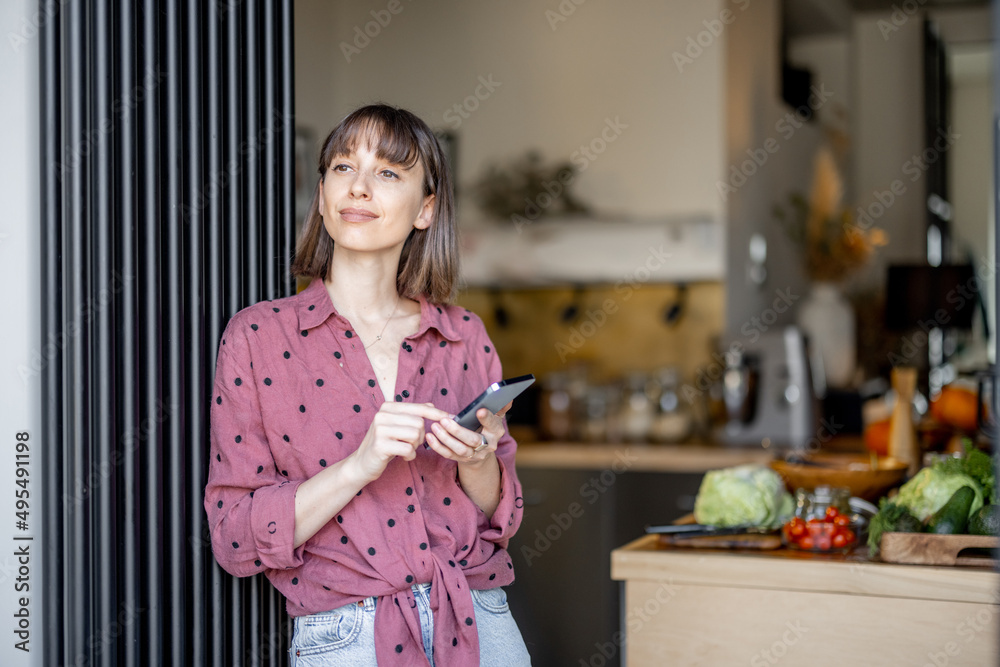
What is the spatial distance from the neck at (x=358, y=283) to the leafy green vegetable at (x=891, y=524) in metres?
1.09

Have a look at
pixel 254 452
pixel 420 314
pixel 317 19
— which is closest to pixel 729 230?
pixel 317 19

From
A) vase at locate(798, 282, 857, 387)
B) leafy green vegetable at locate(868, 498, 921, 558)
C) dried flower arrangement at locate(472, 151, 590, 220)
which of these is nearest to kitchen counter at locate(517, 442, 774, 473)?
vase at locate(798, 282, 857, 387)

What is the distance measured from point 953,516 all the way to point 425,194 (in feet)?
3.90

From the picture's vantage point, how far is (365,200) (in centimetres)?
148

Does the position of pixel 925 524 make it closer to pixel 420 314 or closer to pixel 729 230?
pixel 420 314

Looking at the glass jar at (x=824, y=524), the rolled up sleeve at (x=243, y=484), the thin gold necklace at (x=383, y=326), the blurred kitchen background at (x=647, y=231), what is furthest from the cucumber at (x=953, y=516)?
the blurred kitchen background at (x=647, y=231)

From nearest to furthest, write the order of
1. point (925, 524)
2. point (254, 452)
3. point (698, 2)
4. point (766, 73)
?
point (254, 452), point (925, 524), point (698, 2), point (766, 73)

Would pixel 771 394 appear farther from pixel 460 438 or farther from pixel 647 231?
pixel 460 438

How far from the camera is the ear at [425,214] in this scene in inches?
62.6

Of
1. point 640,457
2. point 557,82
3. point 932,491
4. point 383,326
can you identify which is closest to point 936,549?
point 932,491

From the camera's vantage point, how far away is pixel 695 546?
215cm

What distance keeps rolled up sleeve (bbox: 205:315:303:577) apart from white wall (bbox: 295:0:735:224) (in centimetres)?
280

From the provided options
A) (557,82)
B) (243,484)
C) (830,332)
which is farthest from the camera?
(830,332)

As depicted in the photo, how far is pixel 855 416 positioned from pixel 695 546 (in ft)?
9.82
